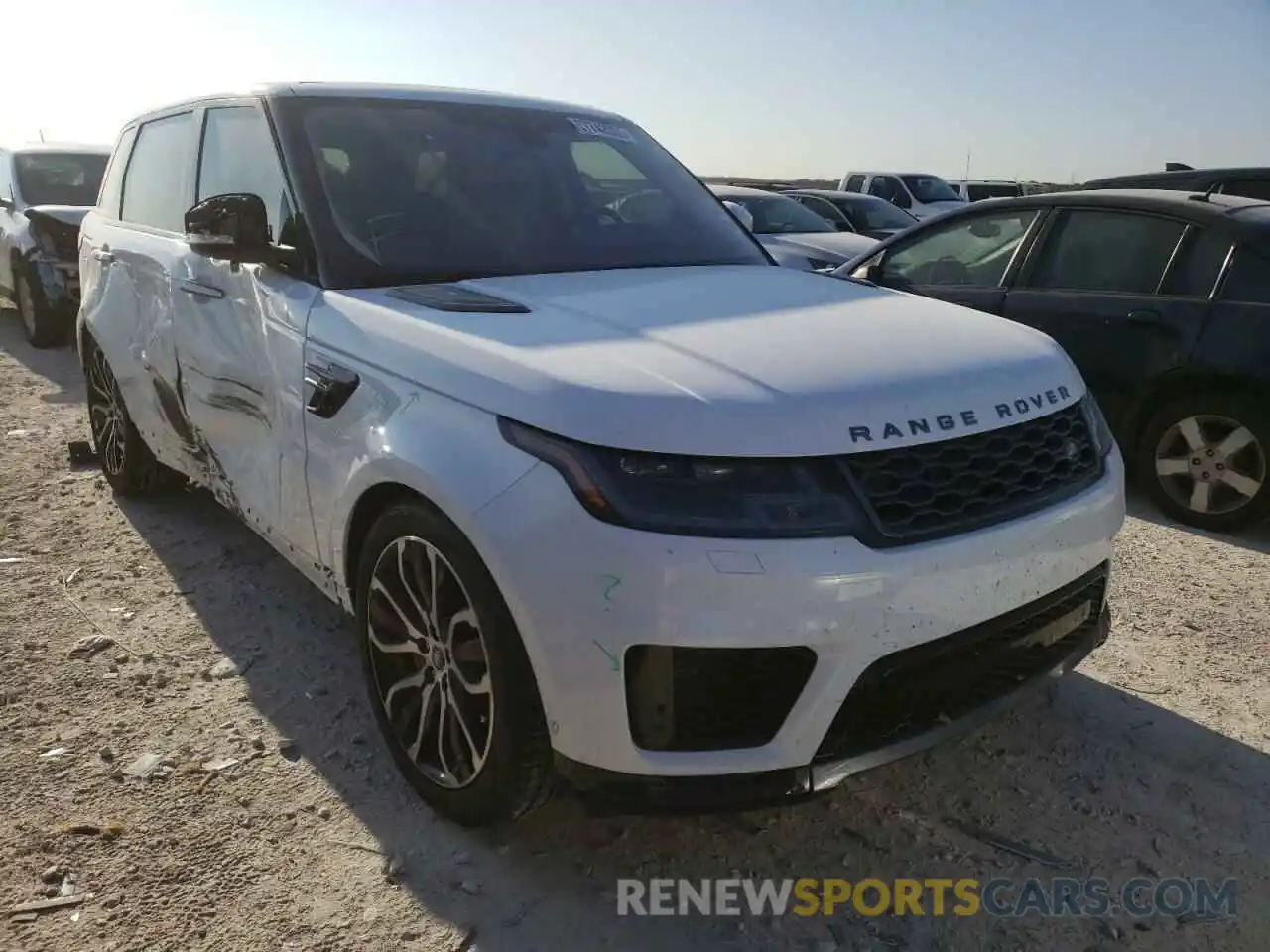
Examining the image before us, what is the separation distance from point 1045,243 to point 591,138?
2998 millimetres

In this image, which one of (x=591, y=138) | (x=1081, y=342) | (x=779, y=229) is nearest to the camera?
(x=591, y=138)

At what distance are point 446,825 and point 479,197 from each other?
6.09ft

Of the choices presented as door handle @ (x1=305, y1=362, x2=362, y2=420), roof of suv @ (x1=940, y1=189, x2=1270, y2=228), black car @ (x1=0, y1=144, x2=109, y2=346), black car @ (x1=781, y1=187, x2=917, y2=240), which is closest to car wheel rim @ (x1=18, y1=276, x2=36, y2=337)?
black car @ (x1=0, y1=144, x2=109, y2=346)

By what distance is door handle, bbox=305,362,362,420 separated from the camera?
2629 mm

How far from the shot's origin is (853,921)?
229 centimetres

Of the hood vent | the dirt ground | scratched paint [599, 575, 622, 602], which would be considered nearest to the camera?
scratched paint [599, 575, 622, 602]

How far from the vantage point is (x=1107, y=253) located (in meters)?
5.27

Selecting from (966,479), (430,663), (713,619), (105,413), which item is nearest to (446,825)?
(430,663)

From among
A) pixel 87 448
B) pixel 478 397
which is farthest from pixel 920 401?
pixel 87 448

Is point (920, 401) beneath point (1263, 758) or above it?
above

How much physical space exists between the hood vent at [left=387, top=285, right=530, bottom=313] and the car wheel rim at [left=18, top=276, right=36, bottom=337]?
797cm

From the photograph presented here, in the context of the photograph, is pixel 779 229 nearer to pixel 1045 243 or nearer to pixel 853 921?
pixel 1045 243

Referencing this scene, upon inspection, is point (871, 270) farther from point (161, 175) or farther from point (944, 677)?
point (944, 677)

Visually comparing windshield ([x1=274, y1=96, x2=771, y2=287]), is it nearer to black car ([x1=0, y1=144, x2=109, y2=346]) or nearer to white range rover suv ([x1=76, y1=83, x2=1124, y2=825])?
white range rover suv ([x1=76, y1=83, x2=1124, y2=825])
